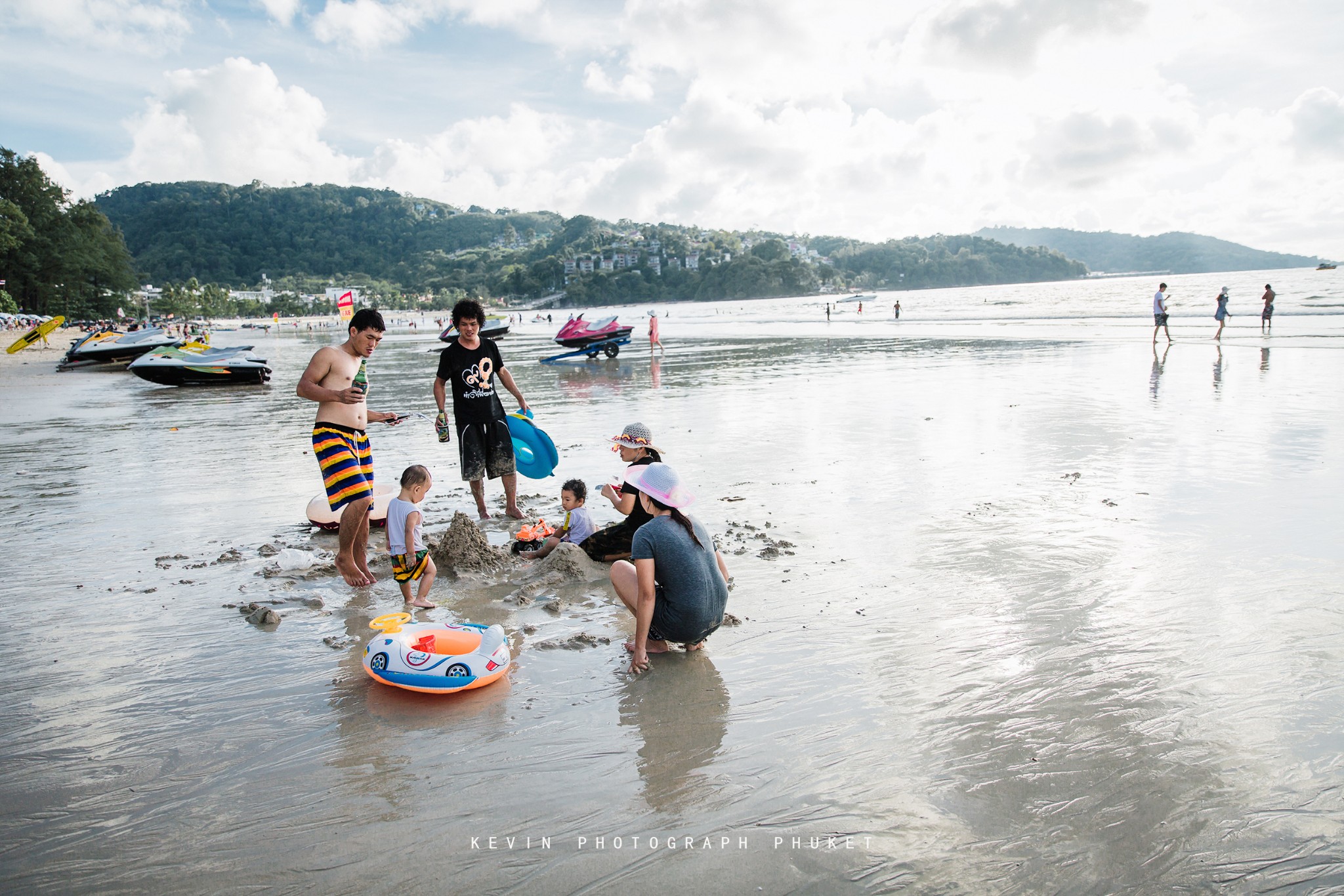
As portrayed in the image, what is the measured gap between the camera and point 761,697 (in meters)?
3.80

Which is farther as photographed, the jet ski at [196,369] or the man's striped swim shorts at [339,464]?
the jet ski at [196,369]

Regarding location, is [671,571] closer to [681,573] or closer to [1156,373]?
[681,573]

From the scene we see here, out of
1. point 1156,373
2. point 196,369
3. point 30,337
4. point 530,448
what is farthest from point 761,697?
point 30,337

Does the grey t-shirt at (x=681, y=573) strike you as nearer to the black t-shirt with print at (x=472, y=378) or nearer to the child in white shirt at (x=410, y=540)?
the child in white shirt at (x=410, y=540)

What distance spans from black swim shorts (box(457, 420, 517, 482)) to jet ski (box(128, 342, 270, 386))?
1735 cm

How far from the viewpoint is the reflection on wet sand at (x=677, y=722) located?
3.10m

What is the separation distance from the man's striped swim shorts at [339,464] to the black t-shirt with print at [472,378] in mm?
1523

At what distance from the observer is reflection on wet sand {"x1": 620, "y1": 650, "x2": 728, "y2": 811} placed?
3100 millimetres

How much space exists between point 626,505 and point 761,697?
6.07 ft

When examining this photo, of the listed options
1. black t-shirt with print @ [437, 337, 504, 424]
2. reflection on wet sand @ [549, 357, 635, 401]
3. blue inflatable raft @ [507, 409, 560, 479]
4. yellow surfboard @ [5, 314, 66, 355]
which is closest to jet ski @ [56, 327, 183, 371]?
yellow surfboard @ [5, 314, 66, 355]

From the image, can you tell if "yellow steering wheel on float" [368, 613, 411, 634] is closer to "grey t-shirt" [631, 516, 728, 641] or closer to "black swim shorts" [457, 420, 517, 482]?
"grey t-shirt" [631, 516, 728, 641]

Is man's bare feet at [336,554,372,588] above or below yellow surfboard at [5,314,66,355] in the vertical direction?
below

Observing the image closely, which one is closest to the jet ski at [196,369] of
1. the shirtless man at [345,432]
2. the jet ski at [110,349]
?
the jet ski at [110,349]

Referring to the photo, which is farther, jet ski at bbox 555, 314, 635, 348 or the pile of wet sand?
jet ski at bbox 555, 314, 635, 348
